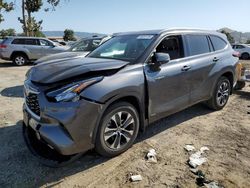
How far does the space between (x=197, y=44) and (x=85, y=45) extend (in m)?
5.14

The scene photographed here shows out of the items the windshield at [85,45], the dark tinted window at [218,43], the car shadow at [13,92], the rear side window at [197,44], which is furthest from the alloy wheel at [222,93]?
the car shadow at [13,92]

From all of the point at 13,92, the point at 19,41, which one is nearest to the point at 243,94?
the point at 13,92

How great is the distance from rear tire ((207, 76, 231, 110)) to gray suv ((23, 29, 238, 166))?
1.19 ft

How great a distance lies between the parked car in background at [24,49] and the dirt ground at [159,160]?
9946mm

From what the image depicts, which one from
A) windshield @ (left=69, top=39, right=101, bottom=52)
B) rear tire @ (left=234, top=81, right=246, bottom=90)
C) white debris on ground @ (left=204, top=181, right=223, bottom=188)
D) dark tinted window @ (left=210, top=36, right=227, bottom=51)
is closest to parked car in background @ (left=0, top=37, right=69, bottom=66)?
windshield @ (left=69, top=39, right=101, bottom=52)

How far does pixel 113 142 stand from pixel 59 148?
2.67 feet

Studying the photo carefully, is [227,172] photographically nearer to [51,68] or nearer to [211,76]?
[211,76]

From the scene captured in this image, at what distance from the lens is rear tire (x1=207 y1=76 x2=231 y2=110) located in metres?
5.74

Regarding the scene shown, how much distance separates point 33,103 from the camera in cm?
362

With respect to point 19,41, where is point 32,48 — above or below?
below

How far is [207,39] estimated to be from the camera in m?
5.63

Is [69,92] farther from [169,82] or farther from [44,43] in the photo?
[44,43]

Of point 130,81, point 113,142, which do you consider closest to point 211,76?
point 130,81

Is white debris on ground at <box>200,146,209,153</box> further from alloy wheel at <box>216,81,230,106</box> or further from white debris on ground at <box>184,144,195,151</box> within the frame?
alloy wheel at <box>216,81,230,106</box>
